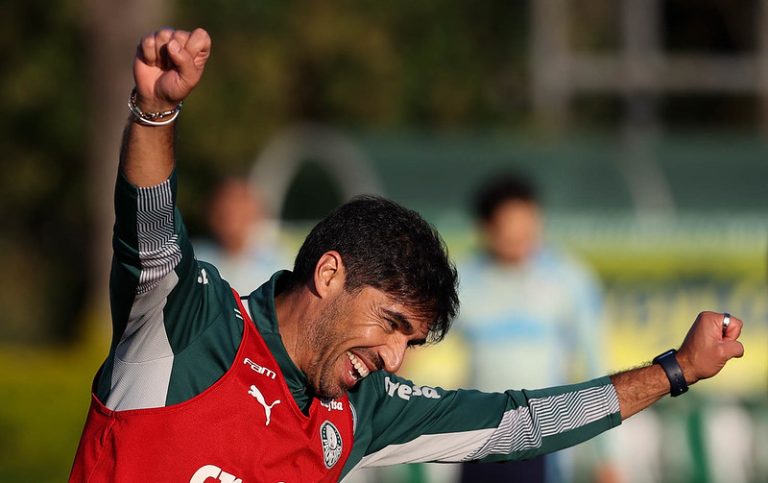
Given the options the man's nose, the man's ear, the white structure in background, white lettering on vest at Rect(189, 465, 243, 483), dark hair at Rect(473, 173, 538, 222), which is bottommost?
white lettering on vest at Rect(189, 465, 243, 483)

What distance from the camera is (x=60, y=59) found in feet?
73.2

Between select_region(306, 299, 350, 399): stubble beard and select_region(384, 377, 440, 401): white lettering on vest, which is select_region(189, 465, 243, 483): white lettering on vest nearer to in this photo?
select_region(306, 299, 350, 399): stubble beard

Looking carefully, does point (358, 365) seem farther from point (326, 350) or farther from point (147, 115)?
point (147, 115)

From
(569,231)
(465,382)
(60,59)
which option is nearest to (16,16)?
(60,59)

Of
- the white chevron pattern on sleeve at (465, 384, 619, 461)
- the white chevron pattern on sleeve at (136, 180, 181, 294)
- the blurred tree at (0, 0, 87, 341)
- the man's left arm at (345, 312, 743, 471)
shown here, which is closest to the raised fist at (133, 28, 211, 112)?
the white chevron pattern on sleeve at (136, 180, 181, 294)

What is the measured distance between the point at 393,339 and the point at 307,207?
1316 centimetres

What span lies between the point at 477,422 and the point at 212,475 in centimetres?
101

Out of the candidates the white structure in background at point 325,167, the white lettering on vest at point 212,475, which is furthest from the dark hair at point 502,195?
the white structure in background at point 325,167

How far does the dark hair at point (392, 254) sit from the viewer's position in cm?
373

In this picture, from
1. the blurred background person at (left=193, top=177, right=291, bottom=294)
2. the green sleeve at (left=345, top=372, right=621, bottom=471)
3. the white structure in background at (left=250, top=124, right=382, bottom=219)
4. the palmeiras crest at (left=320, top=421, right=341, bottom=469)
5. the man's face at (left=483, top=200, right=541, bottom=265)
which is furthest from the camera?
the white structure in background at (left=250, top=124, right=382, bottom=219)

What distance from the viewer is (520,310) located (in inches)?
283

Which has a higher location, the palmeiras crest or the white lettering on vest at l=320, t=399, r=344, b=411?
the white lettering on vest at l=320, t=399, r=344, b=411

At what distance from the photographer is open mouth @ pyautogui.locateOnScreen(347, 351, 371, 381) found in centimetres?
383

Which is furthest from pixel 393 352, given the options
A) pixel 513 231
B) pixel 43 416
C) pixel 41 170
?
pixel 41 170
